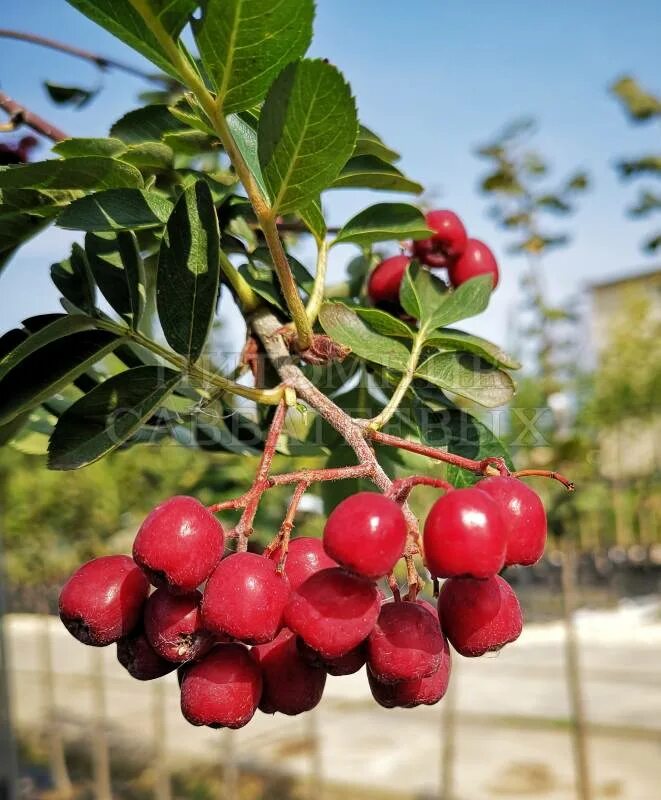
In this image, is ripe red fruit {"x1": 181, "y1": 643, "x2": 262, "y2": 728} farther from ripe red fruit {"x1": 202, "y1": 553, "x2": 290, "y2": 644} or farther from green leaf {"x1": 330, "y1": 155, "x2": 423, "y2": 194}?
green leaf {"x1": 330, "y1": 155, "x2": 423, "y2": 194}

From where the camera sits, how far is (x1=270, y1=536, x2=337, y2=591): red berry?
627 mm

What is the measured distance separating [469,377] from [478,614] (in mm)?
290

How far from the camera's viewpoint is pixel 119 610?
650 millimetres

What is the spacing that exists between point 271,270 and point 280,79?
1.07 ft

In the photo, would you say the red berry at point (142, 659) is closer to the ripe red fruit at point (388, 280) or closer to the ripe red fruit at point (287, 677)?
the ripe red fruit at point (287, 677)

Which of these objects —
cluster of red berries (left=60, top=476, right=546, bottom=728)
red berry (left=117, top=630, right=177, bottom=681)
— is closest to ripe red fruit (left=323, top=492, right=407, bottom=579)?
cluster of red berries (left=60, top=476, right=546, bottom=728)

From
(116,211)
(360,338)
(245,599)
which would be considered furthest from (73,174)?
(245,599)

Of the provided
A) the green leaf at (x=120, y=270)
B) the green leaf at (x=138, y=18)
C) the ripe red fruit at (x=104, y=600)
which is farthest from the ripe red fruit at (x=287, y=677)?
the green leaf at (x=138, y=18)

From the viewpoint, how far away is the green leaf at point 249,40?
0.54m

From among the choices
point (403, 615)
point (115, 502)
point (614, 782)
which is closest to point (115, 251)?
point (403, 615)

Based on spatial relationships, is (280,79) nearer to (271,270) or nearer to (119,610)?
(271,270)

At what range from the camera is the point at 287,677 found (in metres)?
0.64

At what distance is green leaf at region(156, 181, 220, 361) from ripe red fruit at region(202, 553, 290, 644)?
232 mm

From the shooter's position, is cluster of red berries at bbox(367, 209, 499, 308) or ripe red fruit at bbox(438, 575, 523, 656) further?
cluster of red berries at bbox(367, 209, 499, 308)
